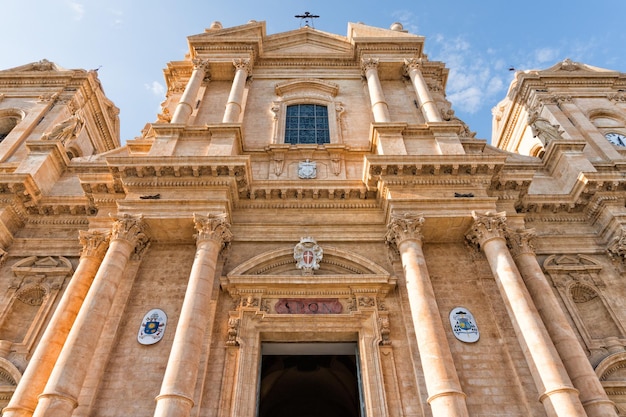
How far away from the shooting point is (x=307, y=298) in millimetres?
11633

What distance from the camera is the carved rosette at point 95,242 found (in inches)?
472

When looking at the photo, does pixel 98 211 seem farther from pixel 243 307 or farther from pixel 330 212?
pixel 330 212

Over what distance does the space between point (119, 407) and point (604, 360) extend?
37.7 ft

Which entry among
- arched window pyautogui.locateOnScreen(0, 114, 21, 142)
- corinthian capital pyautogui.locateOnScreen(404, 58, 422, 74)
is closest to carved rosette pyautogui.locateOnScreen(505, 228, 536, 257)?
corinthian capital pyautogui.locateOnScreen(404, 58, 422, 74)

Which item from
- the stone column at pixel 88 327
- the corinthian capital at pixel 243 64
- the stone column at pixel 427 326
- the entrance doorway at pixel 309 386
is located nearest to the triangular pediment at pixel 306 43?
the corinthian capital at pixel 243 64

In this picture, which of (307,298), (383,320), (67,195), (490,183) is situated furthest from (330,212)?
(67,195)

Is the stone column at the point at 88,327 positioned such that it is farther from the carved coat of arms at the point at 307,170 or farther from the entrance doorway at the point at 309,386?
the entrance doorway at the point at 309,386

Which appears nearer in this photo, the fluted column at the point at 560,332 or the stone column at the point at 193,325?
the stone column at the point at 193,325

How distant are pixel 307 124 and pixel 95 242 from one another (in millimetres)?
8880

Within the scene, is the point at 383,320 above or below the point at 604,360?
above

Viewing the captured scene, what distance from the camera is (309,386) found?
17.0m

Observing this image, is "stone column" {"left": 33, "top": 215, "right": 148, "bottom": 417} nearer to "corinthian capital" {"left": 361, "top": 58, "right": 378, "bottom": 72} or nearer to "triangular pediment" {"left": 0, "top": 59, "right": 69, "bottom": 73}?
"corinthian capital" {"left": 361, "top": 58, "right": 378, "bottom": 72}

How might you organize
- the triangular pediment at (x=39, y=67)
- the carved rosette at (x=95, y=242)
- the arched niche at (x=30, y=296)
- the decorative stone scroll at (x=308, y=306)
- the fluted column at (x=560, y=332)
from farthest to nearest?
the triangular pediment at (x=39, y=67) < the carved rosette at (x=95, y=242) < the arched niche at (x=30, y=296) < the decorative stone scroll at (x=308, y=306) < the fluted column at (x=560, y=332)

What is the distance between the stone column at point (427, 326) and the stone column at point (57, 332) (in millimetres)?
7994
